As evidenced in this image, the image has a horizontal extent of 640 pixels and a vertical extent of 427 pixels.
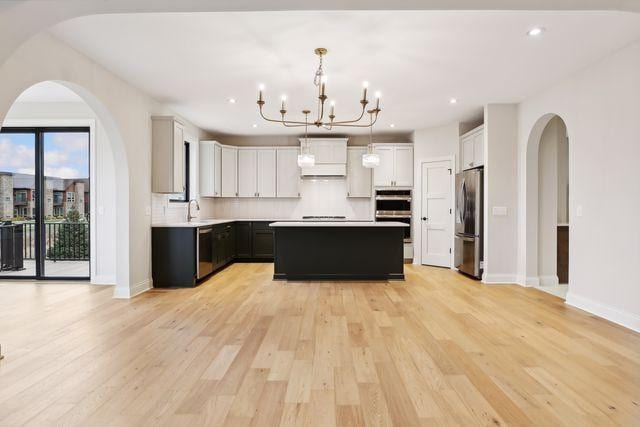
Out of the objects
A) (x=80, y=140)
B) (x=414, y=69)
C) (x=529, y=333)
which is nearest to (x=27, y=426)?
(x=529, y=333)

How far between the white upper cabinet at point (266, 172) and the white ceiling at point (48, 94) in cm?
347

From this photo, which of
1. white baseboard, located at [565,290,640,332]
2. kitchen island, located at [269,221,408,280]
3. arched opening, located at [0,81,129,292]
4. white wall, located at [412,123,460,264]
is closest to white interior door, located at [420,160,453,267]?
white wall, located at [412,123,460,264]

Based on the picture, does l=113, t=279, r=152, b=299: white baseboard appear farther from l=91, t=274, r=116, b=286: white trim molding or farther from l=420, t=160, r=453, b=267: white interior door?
l=420, t=160, r=453, b=267: white interior door

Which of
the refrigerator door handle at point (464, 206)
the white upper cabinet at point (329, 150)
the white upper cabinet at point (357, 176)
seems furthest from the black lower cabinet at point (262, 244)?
the refrigerator door handle at point (464, 206)

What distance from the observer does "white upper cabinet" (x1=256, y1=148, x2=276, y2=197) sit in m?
8.00

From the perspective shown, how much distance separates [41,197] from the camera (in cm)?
560

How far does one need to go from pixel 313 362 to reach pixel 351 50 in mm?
2903

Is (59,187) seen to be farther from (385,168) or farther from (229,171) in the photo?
(385,168)

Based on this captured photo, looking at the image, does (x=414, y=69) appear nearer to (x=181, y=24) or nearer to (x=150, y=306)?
(x=181, y=24)

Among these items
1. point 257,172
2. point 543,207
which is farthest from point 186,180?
point 543,207

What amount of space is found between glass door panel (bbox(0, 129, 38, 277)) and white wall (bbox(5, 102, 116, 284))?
312mm

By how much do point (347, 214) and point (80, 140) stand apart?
16.7ft

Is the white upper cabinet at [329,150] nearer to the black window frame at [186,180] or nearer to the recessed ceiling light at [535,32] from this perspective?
the black window frame at [186,180]

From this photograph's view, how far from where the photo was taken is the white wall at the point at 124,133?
3539mm
